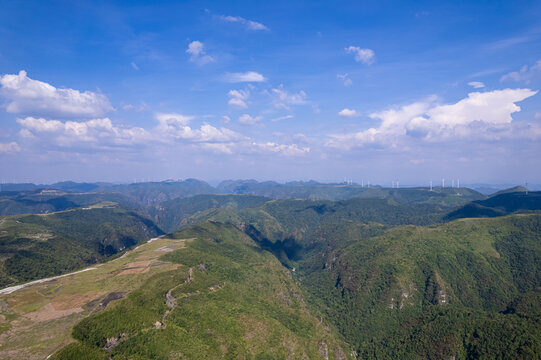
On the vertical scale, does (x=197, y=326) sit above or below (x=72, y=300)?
below

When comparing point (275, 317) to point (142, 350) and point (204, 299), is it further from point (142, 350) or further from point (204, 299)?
point (142, 350)

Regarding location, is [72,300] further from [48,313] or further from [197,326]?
[197,326]

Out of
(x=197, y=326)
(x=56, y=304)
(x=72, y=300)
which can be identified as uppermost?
(x=56, y=304)

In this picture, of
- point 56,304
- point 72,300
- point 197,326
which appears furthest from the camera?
point 197,326

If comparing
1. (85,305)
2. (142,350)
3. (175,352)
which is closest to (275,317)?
(175,352)

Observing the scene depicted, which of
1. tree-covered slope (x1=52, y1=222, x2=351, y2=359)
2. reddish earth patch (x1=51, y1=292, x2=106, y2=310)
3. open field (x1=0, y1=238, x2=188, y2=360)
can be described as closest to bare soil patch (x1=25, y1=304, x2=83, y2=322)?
open field (x1=0, y1=238, x2=188, y2=360)

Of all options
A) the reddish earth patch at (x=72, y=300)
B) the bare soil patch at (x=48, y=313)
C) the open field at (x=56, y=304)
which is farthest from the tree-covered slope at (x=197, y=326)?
the reddish earth patch at (x=72, y=300)

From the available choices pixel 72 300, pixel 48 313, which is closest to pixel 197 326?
pixel 72 300
